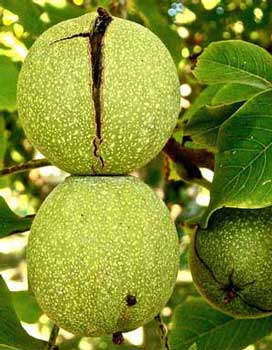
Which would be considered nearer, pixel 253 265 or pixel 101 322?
pixel 101 322

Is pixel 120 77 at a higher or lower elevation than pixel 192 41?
higher

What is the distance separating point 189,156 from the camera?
6.41 feet

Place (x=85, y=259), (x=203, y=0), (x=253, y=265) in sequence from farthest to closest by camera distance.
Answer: (x=203, y=0) → (x=253, y=265) → (x=85, y=259)

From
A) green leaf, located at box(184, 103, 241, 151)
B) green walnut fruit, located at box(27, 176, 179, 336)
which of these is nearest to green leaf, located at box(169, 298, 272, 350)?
green leaf, located at box(184, 103, 241, 151)

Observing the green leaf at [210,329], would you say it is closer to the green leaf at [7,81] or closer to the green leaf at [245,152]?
Result: the green leaf at [245,152]

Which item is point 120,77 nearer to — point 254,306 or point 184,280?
point 254,306

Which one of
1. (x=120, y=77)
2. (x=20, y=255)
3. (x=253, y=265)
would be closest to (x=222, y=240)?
(x=253, y=265)

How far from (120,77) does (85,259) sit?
0.27 metres

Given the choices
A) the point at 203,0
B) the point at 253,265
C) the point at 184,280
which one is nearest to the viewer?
the point at 253,265

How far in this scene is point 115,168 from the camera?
151 centimetres

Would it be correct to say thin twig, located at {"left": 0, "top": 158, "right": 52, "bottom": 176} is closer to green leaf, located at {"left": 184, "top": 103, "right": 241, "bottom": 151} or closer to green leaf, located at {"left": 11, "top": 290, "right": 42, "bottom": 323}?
green leaf, located at {"left": 184, "top": 103, "right": 241, "bottom": 151}

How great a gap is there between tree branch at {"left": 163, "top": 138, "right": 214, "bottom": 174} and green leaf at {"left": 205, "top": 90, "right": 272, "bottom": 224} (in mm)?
312

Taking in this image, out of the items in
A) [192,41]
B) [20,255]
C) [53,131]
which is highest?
[53,131]

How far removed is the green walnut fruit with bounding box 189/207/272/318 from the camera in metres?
1.67
